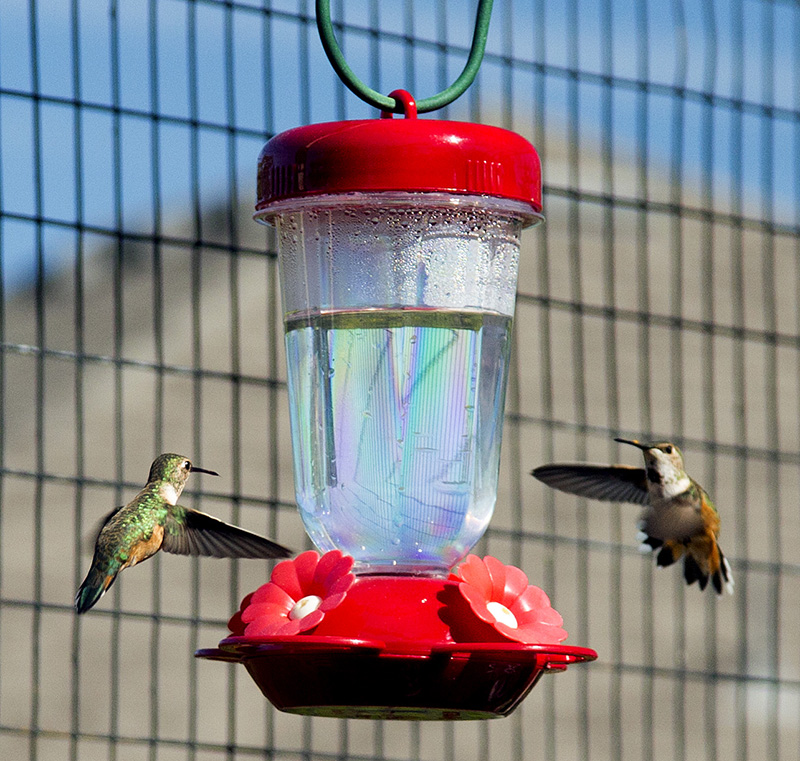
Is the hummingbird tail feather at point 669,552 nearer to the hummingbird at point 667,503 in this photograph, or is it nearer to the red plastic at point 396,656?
the hummingbird at point 667,503

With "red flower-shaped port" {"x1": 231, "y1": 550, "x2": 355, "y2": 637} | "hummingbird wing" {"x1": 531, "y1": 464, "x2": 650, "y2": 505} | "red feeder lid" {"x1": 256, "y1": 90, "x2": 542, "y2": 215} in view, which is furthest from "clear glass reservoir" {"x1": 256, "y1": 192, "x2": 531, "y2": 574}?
"hummingbird wing" {"x1": 531, "y1": 464, "x2": 650, "y2": 505}

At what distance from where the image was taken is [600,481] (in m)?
3.44

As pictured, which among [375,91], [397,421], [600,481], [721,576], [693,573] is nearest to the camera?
[375,91]

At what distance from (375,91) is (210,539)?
2.66ft

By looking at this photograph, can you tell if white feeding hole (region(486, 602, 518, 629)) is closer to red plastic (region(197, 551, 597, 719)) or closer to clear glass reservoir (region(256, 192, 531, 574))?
red plastic (region(197, 551, 597, 719))

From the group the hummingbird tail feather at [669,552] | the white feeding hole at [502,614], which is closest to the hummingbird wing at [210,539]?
the white feeding hole at [502,614]

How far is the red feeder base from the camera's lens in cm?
211

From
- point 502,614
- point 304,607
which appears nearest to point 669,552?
point 502,614

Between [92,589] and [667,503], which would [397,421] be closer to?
[92,589]

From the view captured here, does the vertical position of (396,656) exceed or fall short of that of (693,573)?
it falls short

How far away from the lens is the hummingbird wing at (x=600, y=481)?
3.26 metres

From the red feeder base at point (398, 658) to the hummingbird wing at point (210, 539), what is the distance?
260 mm

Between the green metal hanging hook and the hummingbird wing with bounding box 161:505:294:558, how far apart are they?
703 mm

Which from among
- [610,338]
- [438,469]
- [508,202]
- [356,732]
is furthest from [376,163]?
[356,732]
